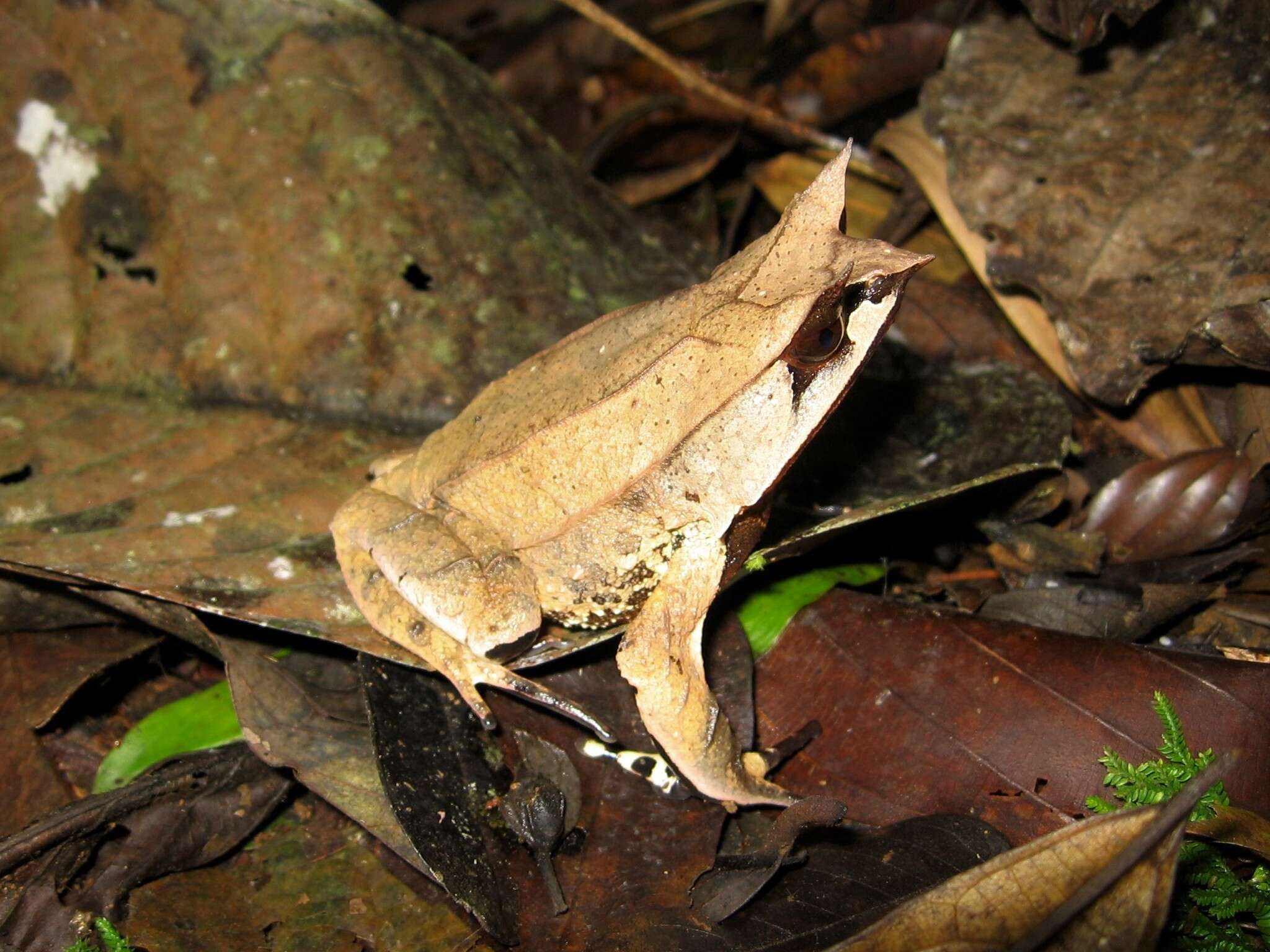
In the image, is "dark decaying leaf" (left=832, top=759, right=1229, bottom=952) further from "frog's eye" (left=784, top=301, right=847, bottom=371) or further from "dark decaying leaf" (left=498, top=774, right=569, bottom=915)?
"frog's eye" (left=784, top=301, right=847, bottom=371)

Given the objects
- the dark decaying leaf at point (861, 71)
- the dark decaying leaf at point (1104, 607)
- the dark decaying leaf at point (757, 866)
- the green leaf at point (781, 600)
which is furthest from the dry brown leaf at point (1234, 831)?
the dark decaying leaf at point (861, 71)

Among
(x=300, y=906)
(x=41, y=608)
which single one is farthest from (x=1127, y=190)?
(x=41, y=608)

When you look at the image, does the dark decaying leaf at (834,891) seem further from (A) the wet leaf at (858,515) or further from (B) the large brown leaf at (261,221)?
(B) the large brown leaf at (261,221)

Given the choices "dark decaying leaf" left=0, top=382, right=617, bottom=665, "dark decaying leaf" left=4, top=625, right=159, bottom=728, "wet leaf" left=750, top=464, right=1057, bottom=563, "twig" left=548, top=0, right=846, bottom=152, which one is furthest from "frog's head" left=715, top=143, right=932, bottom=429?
"dark decaying leaf" left=4, top=625, right=159, bottom=728

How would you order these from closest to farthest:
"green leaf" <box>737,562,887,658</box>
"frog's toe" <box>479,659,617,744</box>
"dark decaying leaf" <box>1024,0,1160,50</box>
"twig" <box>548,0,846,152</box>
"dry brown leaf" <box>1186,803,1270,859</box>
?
"dry brown leaf" <box>1186,803,1270,859</box>, "frog's toe" <box>479,659,617,744</box>, "green leaf" <box>737,562,887,658</box>, "dark decaying leaf" <box>1024,0,1160,50</box>, "twig" <box>548,0,846,152</box>

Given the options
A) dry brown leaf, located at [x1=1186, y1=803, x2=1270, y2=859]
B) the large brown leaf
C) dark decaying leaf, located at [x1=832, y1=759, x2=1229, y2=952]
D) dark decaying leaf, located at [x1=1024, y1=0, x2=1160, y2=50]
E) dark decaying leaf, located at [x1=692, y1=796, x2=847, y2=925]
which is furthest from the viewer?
the large brown leaf

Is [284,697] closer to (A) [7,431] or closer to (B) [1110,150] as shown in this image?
(A) [7,431]
